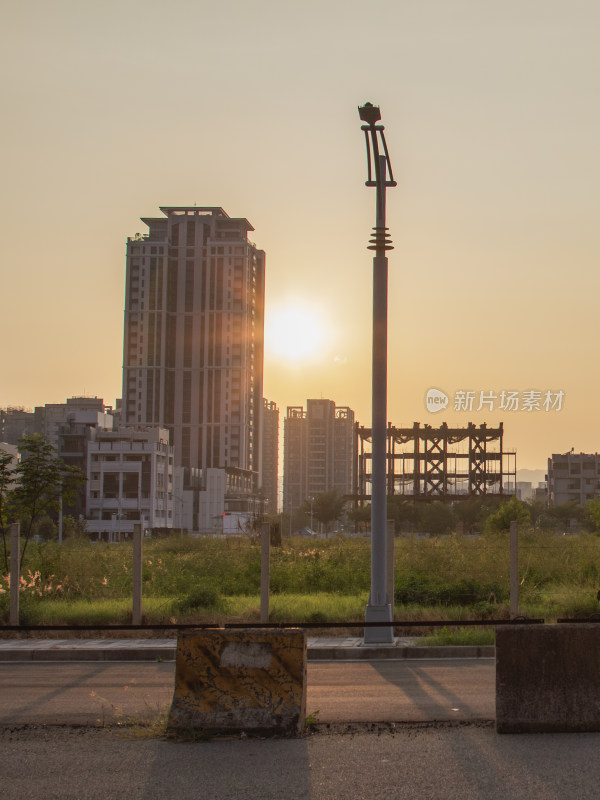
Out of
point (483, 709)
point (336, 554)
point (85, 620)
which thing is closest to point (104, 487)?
point (336, 554)

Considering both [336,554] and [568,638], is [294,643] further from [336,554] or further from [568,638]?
[336,554]

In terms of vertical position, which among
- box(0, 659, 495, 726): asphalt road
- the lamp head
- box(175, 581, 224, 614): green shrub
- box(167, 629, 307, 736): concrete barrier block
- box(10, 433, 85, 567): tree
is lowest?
box(0, 659, 495, 726): asphalt road

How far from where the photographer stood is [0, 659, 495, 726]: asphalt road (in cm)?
880

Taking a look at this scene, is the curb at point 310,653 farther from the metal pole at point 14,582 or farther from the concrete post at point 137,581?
the concrete post at point 137,581

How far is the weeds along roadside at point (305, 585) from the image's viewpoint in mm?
16422

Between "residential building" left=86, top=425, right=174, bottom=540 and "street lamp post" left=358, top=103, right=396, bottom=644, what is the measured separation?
11559 centimetres

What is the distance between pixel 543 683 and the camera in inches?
305

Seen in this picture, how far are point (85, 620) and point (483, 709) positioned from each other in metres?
8.94

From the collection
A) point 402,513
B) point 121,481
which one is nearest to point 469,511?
point 402,513

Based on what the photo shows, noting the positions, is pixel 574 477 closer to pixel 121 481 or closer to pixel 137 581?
pixel 121 481

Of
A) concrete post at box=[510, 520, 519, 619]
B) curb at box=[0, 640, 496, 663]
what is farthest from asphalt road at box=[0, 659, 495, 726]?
concrete post at box=[510, 520, 519, 619]

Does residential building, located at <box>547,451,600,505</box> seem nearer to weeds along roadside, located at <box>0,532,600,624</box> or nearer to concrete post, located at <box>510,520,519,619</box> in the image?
weeds along roadside, located at <box>0,532,600,624</box>

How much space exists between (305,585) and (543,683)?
13820 millimetres

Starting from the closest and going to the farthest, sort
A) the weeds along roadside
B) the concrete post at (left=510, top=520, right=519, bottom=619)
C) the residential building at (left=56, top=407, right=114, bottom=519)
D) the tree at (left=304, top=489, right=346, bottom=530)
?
the concrete post at (left=510, top=520, right=519, bottom=619) → the weeds along roadside → the residential building at (left=56, top=407, right=114, bottom=519) → the tree at (left=304, top=489, right=346, bottom=530)
